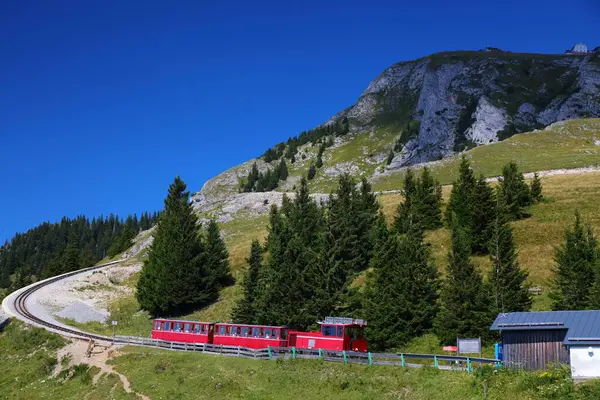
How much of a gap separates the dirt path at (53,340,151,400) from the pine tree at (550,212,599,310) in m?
36.0

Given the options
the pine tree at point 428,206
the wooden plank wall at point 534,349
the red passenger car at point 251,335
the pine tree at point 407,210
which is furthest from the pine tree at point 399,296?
the pine tree at point 428,206

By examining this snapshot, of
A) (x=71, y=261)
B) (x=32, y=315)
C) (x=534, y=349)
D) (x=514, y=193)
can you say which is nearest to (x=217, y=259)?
(x=32, y=315)

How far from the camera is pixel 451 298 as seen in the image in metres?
45.3

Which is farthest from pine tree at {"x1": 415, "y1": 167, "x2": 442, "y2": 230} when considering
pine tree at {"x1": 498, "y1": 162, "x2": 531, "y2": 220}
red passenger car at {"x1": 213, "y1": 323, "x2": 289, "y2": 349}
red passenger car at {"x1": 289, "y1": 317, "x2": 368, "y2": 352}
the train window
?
the train window

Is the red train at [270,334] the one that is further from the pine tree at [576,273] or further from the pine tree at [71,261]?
the pine tree at [71,261]

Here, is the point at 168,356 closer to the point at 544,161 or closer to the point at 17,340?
the point at 17,340

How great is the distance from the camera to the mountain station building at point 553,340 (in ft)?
98.0

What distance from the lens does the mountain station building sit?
29875 millimetres

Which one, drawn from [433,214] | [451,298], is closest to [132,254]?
[433,214]

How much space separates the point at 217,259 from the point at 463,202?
34674 mm

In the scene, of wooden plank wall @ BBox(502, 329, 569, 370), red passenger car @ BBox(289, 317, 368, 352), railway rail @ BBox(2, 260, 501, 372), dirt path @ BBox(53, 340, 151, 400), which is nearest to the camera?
wooden plank wall @ BBox(502, 329, 569, 370)

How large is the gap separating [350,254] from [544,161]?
7107cm

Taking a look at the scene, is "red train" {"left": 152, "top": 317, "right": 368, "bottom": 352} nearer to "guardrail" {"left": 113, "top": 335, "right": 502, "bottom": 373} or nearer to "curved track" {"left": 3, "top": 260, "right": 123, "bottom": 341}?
"guardrail" {"left": 113, "top": 335, "right": 502, "bottom": 373}

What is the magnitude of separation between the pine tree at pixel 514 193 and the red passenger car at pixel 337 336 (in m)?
37.2
